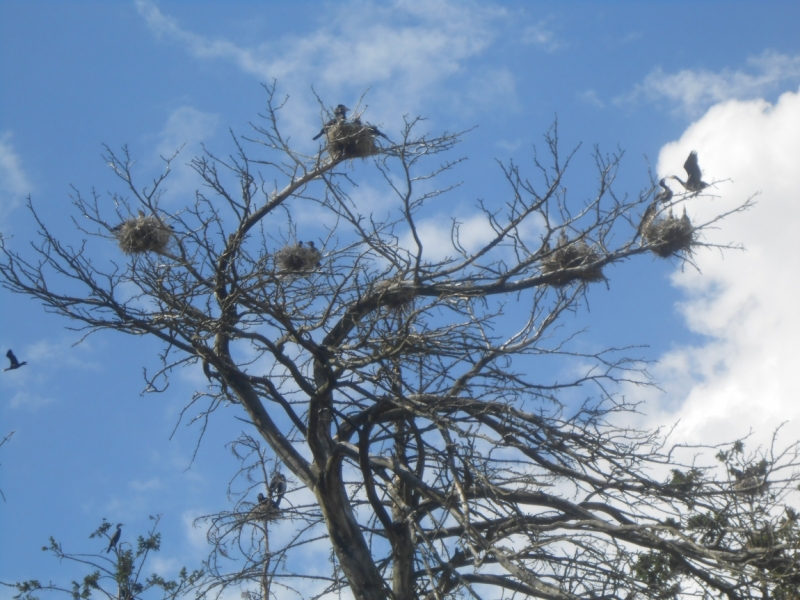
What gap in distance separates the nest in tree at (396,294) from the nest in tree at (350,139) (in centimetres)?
148

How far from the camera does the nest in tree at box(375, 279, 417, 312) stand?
22.6ft

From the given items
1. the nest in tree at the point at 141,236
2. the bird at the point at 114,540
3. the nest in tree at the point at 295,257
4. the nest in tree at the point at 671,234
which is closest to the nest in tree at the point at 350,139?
the nest in tree at the point at 295,257

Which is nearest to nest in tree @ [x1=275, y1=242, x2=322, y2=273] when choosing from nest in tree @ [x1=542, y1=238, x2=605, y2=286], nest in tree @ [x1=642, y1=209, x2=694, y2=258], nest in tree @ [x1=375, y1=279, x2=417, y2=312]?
nest in tree @ [x1=375, y1=279, x2=417, y2=312]

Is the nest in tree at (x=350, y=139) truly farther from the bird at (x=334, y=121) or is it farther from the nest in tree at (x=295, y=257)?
the nest in tree at (x=295, y=257)

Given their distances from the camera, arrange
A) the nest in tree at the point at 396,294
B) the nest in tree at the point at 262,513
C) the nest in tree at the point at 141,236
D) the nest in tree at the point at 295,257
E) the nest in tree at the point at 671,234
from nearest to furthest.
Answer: the nest in tree at the point at 396,294, the nest in tree at the point at 262,513, the nest in tree at the point at 141,236, the nest in tree at the point at 671,234, the nest in tree at the point at 295,257

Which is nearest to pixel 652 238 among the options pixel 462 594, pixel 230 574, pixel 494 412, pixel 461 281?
pixel 461 281

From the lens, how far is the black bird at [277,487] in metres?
7.75

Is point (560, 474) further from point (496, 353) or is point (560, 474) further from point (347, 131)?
point (347, 131)

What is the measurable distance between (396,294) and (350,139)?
1.68 meters

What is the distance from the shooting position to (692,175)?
345 inches

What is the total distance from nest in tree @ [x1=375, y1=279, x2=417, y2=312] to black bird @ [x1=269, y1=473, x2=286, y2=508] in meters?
1.92

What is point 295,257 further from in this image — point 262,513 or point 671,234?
point 671,234

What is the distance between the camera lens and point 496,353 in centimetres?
671

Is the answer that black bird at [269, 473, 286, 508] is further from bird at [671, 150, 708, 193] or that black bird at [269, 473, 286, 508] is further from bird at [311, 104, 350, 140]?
bird at [671, 150, 708, 193]
